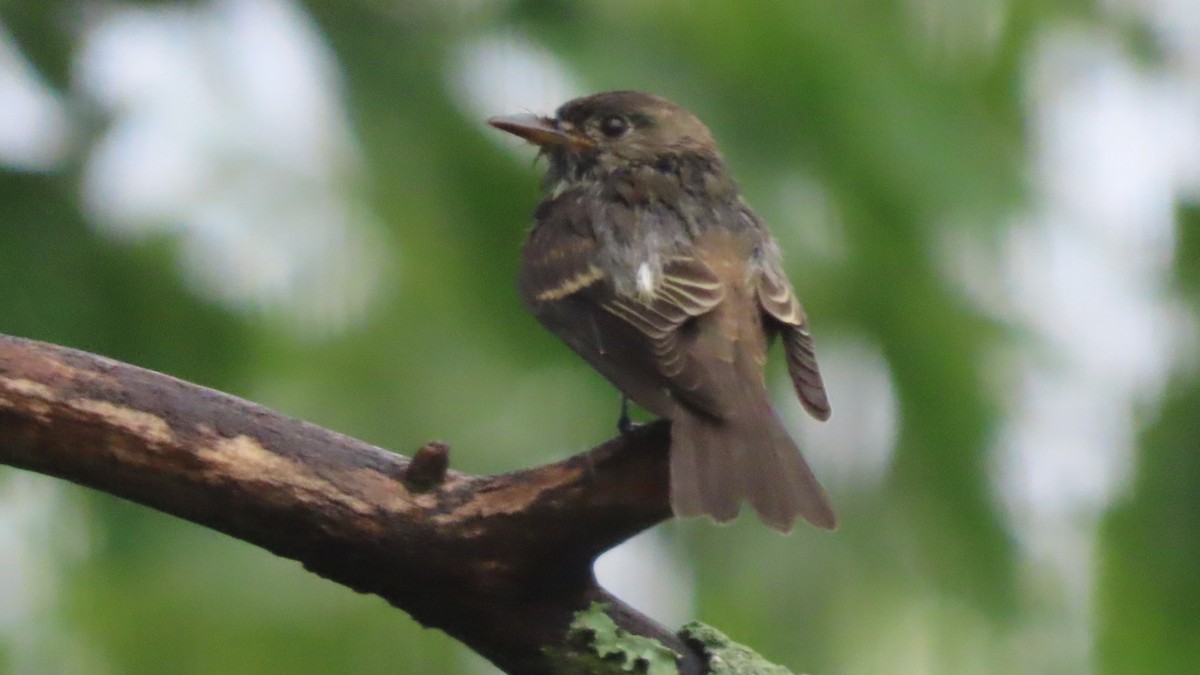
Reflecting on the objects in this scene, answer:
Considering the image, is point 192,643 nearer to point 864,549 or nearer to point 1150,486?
point 864,549

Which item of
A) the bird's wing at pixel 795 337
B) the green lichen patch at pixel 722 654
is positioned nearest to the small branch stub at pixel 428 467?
the green lichen patch at pixel 722 654

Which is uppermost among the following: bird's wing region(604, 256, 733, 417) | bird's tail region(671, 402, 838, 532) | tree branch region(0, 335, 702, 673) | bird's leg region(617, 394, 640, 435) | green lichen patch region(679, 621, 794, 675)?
bird's wing region(604, 256, 733, 417)

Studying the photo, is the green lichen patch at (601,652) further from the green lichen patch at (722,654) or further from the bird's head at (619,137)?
the bird's head at (619,137)

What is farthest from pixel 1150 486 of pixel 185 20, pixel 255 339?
pixel 185 20

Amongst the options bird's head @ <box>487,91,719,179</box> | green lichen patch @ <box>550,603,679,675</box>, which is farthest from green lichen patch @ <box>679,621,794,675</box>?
bird's head @ <box>487,91,719,179</box>

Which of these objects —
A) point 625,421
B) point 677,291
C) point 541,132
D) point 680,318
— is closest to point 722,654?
point 625,421

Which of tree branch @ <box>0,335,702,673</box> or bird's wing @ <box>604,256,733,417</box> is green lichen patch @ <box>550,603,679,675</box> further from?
bird's wing @ <box>604,256,733,417</box>

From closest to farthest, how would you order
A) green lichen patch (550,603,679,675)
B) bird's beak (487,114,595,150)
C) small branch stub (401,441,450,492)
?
small branch stub (401,441,450,492), green lichen patch (550,603,679,675), bird's beak (487,114,595,150)
